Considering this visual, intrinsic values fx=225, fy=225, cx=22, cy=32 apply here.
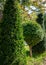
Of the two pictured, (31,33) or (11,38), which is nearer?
(11,38)

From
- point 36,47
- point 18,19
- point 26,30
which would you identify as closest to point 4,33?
point 18,19

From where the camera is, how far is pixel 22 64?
7.13 metres

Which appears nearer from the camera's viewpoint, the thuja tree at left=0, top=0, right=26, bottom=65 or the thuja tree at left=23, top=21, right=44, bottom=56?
the thuja tree at left=0, top=0, right=26, bottom=65

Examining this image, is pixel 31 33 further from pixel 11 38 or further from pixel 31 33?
pixel 11 38

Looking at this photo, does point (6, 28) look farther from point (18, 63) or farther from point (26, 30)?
point (26, 30)

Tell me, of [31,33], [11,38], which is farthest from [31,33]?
[11,38]

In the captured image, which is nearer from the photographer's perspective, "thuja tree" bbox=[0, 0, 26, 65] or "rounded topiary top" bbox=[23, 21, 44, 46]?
"thuja tree" bbox=[0, 0, 26, 65]

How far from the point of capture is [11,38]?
7016 mm

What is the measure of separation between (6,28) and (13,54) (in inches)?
33.3

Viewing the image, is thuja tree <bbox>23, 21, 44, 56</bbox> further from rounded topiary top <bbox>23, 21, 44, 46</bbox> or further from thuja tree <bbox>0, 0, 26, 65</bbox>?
thuja tree <bbox>0, 0, 26, 65</bbox>

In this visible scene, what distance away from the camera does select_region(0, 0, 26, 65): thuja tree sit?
6992 mm

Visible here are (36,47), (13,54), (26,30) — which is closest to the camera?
(13,54)

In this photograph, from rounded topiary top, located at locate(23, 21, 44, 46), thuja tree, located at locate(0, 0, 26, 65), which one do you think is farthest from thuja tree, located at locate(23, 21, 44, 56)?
thuja tree, located at locate(0, 0, 26, 65)

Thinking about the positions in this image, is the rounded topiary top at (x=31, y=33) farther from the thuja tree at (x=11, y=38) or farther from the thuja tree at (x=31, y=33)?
the thuja tree at (x=11, y=38)
